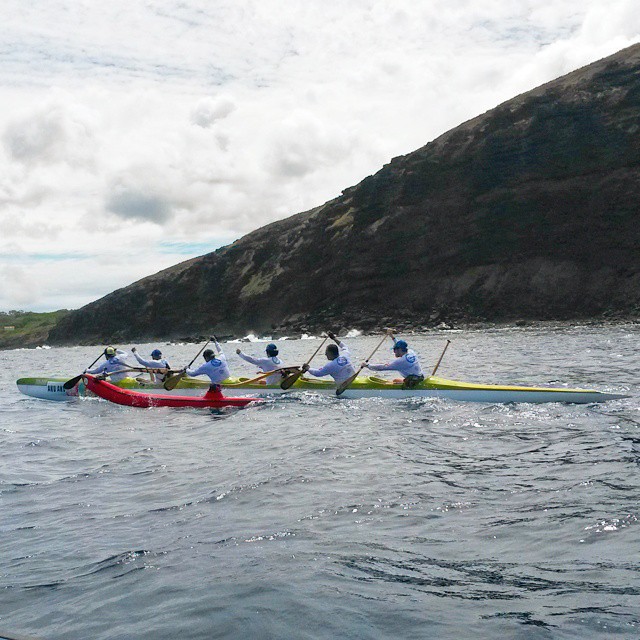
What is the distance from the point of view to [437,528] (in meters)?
8.78

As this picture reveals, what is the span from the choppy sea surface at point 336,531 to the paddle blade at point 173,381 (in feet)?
21.5

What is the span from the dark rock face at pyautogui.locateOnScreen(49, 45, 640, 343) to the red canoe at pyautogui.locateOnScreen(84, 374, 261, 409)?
221 ft

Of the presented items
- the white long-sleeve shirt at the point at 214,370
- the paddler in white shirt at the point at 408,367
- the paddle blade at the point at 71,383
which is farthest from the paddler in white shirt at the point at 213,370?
the paddle blade at the point at 71,383

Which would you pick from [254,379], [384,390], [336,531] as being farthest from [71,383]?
[336,531]

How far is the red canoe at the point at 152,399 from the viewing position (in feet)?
70.4

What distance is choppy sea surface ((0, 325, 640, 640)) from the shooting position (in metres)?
6.55

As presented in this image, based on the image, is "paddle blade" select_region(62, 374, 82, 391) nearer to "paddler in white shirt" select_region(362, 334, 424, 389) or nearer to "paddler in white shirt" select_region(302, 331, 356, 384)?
"paddler in white shirt" select_region(302, 331, 356, 384)

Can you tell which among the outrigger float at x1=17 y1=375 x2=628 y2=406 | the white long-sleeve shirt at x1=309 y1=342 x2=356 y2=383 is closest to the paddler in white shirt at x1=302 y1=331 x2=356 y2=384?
the white long-sleeve shirt at x1=309 y1=342 x2=356 y2=383

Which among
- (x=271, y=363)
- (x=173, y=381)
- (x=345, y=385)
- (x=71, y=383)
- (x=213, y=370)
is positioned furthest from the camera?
(x=71, y=383)

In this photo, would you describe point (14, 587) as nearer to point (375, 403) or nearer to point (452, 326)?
point (375, 403)

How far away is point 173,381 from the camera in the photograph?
23.9 meters

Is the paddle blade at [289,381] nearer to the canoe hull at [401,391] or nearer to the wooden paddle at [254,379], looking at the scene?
the canoe hull at [401,391]

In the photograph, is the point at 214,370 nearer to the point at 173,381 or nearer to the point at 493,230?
the point at 173,381

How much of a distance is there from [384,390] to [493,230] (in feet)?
262
